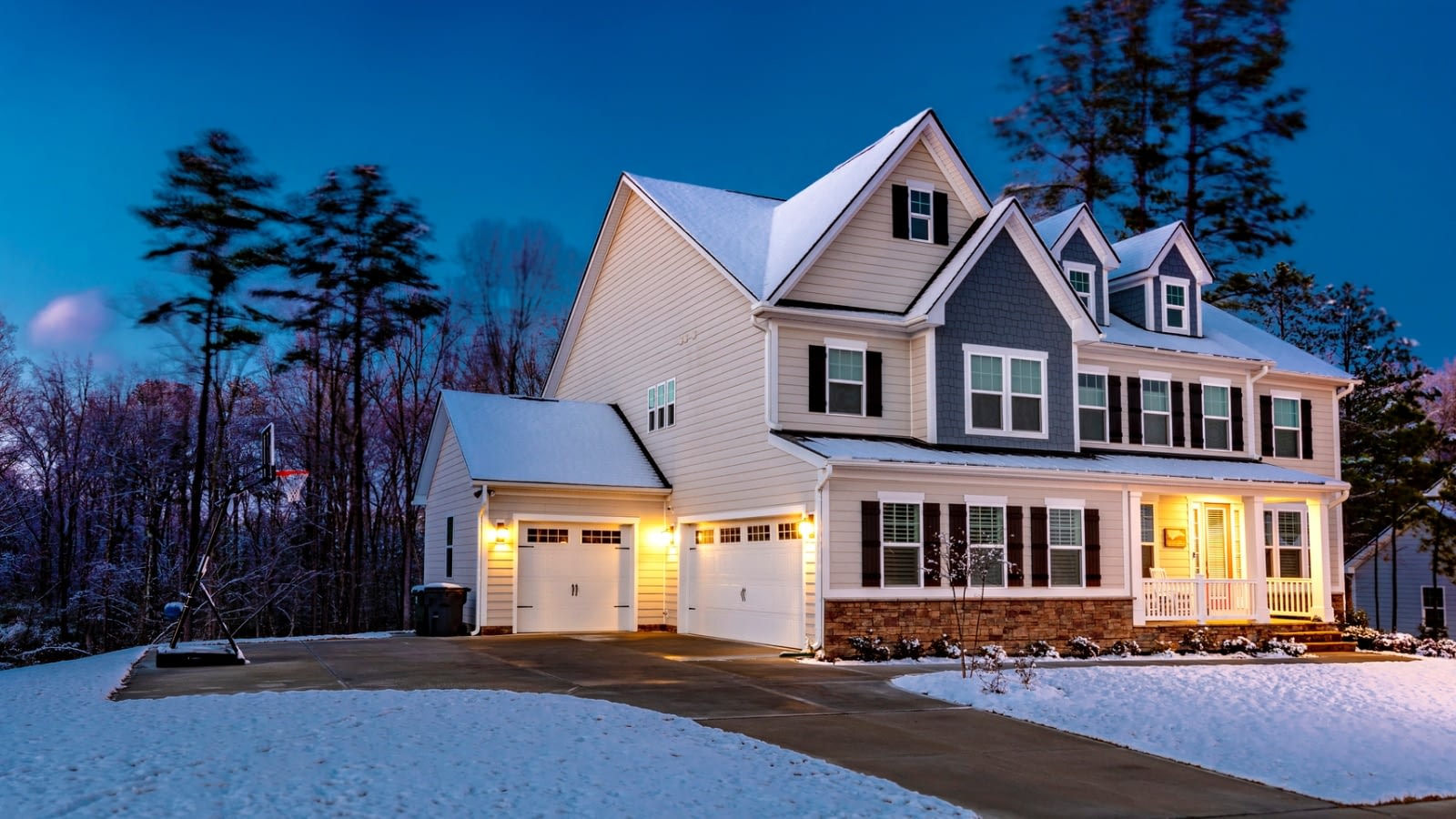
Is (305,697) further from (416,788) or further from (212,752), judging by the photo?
(416,788)

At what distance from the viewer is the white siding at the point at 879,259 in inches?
798

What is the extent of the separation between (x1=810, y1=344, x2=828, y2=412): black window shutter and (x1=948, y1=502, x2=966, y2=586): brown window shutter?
284cm

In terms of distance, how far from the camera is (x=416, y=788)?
7602 mm

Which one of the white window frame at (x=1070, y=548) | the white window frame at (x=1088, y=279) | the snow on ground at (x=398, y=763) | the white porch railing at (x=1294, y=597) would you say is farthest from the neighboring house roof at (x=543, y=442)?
the white porch railing at (x=1294, y=597)

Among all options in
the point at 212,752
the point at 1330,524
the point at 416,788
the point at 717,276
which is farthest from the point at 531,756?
the point at 1330,524

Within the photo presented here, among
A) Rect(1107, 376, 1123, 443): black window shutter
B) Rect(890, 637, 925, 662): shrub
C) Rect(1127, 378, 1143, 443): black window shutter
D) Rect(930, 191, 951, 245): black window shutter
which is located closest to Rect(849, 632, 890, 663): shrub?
Rect(890, 637, 925, 662): shrub

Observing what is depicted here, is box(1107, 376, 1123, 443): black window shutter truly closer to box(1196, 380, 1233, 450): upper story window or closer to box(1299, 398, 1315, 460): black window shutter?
box(1196, 380, 1233, 450): upper story window

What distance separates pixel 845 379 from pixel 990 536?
3641 mm

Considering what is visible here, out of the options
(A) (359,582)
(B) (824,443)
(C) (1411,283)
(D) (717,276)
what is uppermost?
(C) (1411,283)

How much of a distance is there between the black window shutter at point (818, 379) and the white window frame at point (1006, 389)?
2.54 m

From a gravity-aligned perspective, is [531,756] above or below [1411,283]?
below

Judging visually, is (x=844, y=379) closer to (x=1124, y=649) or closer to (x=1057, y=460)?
(x=1057, y=460)

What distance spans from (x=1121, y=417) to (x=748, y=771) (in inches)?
656

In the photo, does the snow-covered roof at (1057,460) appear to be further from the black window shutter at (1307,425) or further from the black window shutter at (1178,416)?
the black window shutter at (1307,425)
